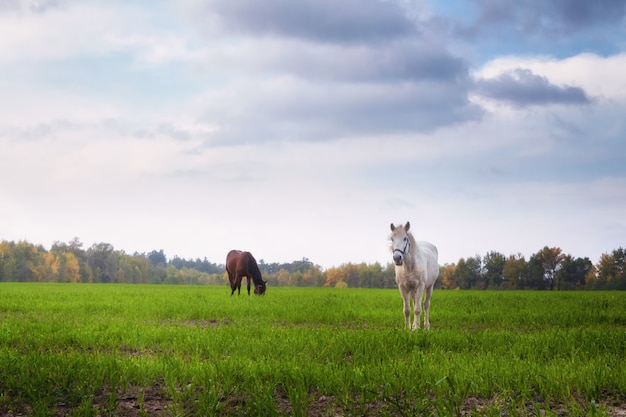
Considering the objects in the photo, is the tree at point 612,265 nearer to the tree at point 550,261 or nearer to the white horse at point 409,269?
the tree at point 550,261

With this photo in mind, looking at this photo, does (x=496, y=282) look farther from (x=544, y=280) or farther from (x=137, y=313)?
(x=137, y=313)

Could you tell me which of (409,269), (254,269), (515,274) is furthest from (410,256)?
(515,274)

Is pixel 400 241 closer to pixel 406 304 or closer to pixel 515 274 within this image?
pixel 406 304

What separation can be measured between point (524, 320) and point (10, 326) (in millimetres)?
15422

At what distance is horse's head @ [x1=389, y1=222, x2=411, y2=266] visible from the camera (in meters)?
13.8

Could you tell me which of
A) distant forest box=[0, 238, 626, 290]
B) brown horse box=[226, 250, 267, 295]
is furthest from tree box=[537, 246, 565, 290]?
brown horse box=[226, 250, 267, 295]

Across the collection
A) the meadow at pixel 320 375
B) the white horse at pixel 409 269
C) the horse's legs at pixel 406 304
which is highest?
the white horse at pixel 409 269

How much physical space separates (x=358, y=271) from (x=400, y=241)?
6145 inches

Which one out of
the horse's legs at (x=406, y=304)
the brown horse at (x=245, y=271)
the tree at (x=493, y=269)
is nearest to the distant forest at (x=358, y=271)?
the tree at (x=493, y=269)

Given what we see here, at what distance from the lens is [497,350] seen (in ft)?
35.1

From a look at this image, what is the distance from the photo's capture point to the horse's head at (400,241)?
1379 centimetres

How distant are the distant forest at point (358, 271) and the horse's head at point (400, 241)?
227 feet

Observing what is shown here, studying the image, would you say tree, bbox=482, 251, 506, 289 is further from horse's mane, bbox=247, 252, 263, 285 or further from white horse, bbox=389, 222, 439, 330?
white horse, bbox=389, 222, 439, 330

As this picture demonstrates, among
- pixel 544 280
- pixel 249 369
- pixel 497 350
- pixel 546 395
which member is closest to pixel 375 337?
pixel 497 350
